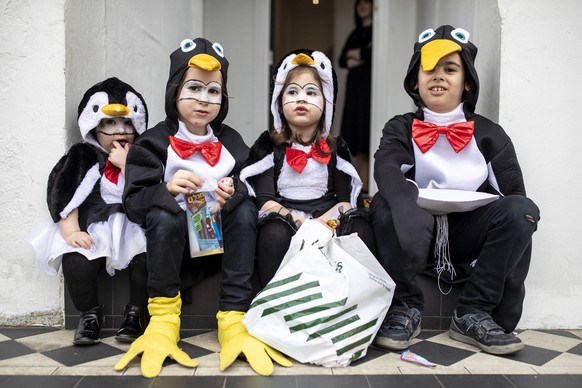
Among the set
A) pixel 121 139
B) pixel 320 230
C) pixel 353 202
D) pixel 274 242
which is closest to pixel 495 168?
pixel 353 202

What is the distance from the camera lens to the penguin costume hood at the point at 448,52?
2.11 meters

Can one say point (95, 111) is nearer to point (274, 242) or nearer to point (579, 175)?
point (274, 242)

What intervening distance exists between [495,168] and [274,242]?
96 cm

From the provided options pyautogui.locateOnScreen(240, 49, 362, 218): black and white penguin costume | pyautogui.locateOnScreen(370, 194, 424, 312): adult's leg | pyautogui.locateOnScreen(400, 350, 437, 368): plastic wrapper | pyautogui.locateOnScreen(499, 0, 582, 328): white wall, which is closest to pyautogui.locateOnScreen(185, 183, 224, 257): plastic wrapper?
pyautogui.locateOnScreen(240, 49, 362, 218): black and white penguin costume

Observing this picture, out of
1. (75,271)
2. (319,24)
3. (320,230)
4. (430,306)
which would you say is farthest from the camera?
(319,24)

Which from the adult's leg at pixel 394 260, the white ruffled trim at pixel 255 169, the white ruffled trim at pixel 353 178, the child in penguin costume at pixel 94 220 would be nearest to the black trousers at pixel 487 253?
the adult's leg at pixel 394 260

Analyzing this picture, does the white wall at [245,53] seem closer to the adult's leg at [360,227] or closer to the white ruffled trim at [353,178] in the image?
the white ruffled trim at [353,178]

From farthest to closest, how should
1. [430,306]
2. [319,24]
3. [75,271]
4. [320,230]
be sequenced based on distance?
[319,24] < [430,306] < [75,271] < [320,230]

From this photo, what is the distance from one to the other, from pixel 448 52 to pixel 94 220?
5.26ft

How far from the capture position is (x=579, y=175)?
2.35m

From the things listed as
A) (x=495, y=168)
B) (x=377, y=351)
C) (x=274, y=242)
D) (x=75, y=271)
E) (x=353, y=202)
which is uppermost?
(x=495, y=168)

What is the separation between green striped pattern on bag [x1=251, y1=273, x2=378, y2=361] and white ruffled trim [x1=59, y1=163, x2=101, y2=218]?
886mm

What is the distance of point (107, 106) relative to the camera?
2215 mm

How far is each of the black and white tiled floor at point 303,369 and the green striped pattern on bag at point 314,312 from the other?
10 centimetres
